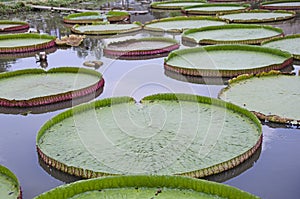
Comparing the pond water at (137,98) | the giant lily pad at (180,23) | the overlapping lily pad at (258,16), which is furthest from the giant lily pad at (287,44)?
the overlapping lily pad at (258,16)

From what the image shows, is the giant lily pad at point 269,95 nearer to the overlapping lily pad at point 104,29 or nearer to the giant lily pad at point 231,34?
the giant lily pad at point 231,34

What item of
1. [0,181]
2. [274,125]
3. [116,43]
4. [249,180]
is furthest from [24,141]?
[116,43]

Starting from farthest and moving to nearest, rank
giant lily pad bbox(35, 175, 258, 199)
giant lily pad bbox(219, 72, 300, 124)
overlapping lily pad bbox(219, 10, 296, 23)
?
overlapping lily pad bbox(219, 10, 296, 23), giant lily pad bbox(219, 72, 300, 124), giant lily pad bbox(35, 175, 258, 199)

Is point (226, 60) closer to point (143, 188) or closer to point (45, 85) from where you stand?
point (45, 85)

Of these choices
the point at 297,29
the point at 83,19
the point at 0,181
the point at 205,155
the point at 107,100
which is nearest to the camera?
the point at 0,181

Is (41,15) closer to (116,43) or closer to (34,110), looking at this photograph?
(116,43)

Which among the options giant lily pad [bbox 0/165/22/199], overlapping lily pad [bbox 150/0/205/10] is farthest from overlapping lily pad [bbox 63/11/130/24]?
giant lily pad [bbox 0/165/22/199]

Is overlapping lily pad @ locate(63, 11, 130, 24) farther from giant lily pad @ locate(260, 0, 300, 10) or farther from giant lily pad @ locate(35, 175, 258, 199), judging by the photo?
giant lily pad @ locate(35, 175, 258, 199)
